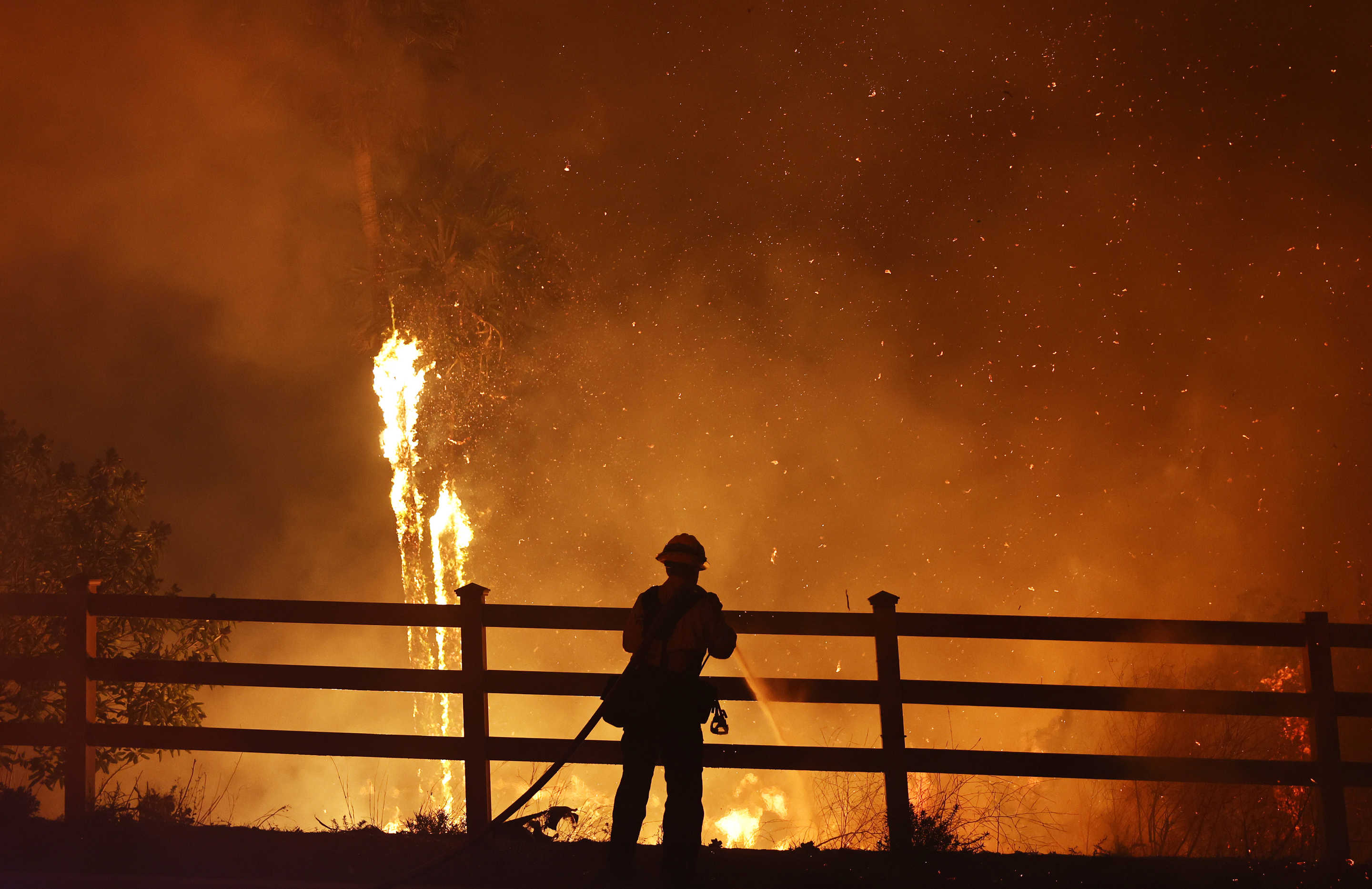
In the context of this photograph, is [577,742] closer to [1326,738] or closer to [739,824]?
[1326,738]

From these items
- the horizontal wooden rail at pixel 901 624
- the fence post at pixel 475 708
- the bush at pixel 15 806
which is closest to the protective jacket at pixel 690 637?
the horizontal wooden rail at pixel 901 624

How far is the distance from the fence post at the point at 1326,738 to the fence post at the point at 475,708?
4.45m

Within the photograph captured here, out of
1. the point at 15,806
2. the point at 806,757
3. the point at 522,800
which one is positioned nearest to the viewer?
the point at 522,800

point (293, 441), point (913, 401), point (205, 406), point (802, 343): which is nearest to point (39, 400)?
point (205, 406)

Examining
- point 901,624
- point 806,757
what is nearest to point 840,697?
point 806,757

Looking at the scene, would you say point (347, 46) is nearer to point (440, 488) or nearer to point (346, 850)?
point (440, 488)

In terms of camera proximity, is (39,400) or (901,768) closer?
(901,768)

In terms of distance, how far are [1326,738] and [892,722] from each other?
7.54 feet

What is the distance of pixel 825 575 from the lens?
110 feet

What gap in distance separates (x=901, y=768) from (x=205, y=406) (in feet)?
121

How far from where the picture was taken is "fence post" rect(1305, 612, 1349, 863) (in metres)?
5.18

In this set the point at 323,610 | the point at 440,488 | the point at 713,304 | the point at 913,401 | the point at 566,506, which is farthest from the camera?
the point at 566,506

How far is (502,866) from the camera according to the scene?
488 cm

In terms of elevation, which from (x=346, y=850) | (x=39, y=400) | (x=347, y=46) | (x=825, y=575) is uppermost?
(x=347, y=46)
